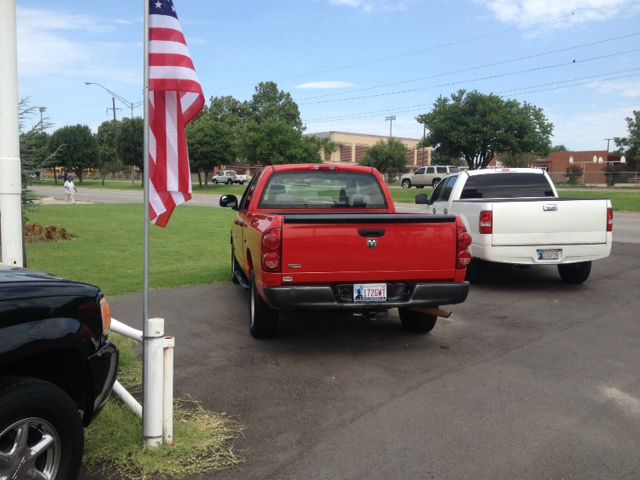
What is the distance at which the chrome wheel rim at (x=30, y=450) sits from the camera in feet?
8.91

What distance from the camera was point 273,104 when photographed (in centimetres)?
9838

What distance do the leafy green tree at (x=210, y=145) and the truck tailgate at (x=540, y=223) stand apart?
159 feet

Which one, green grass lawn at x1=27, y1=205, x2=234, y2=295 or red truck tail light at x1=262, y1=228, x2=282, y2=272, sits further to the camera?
green grass lawn at x1=27, y1=205, x2=234, y2=295

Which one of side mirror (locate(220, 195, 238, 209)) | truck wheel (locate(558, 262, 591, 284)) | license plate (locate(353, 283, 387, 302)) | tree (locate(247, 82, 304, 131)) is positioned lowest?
truck wheel (locate(558, 262, 591, 284))

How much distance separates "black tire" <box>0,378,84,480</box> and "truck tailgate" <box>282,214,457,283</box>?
2.66 m

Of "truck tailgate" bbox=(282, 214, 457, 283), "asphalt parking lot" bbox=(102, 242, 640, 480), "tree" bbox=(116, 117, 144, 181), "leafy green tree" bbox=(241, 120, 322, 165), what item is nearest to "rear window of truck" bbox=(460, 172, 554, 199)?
"asphalt parking lot" bbox=(102, 242, 640, 480)

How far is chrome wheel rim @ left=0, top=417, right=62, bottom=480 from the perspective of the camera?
2.72 meters

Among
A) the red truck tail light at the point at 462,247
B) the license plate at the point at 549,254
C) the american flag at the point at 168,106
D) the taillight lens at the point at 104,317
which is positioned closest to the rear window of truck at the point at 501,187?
the license plate at the point at 549,254

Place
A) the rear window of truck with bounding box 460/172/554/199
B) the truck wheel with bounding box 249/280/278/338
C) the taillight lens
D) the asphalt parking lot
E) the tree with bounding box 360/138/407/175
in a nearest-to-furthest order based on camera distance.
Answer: the taillight lens, the asphalt parking lot, the truck wheel with bounding box 249/280/278/338, the rear window of truck with bounding box 460/172/554/199, the tree with bounding box 360/138/407/175

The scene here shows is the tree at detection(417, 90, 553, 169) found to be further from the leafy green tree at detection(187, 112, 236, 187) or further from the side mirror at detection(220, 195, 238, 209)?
the side mirror at detection(220, 195, 238, 209)

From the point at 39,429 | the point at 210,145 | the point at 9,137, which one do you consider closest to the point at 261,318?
the point at 9,137

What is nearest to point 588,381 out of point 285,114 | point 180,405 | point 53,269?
point 180,405

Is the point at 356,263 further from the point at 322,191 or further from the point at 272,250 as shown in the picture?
the point at 322,191

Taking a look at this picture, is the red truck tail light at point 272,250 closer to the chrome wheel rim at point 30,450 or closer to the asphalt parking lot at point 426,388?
the asphalt parking lot at point 426,388
